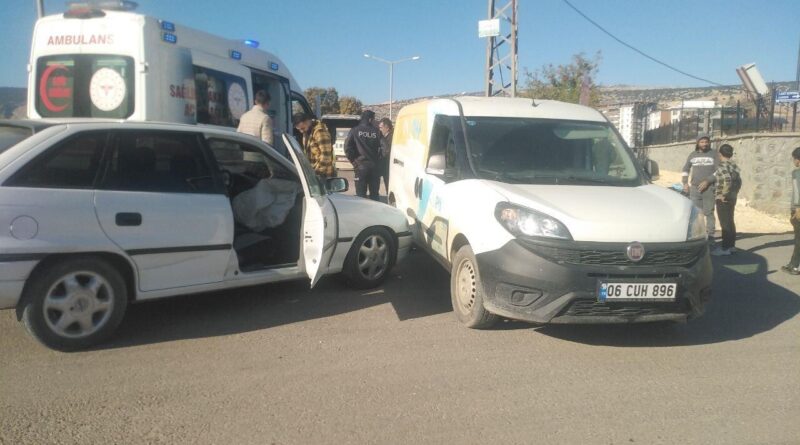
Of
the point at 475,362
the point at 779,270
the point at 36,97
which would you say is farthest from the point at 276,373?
the point at 779,270

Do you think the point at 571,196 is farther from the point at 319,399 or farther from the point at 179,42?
the point at 179,42

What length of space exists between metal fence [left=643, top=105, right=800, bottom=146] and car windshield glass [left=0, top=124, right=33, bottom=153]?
14.6 m

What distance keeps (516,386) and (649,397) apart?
0.82 metres

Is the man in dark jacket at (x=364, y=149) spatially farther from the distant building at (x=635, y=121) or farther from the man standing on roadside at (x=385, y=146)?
the distant building at (x=635, y=121)

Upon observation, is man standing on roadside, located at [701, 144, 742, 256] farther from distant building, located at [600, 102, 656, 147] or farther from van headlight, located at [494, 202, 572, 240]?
distant building, located at [600, 102, 656, 147]

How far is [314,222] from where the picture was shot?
5055 millimetres

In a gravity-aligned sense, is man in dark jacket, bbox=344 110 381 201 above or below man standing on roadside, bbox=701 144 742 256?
above

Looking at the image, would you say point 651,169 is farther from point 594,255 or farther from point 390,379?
point 390,379

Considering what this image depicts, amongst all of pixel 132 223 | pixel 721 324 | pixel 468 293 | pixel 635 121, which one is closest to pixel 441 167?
pixel 468 293

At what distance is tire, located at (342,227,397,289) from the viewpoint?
5793 millimetres

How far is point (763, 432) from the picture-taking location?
325 centimetres

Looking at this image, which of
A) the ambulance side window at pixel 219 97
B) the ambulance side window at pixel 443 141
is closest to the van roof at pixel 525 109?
the ambulance side window at pixel 443 141

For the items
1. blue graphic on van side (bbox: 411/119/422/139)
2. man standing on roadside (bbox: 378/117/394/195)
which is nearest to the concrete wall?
man standing on roadside (bbox: 378/117/394/195)

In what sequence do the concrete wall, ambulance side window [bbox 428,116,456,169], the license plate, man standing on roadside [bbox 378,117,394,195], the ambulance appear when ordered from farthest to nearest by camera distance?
the concrete wall < man standing on roadside [bbox 378,117,394,195] < the ambulance < ambulance side window [bbox 428,116,456,169] < the license plate
